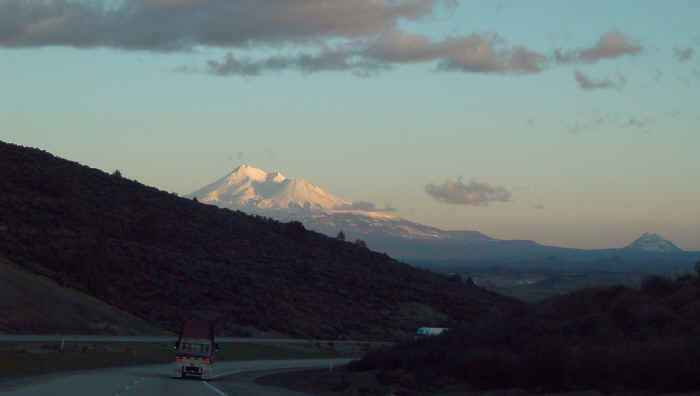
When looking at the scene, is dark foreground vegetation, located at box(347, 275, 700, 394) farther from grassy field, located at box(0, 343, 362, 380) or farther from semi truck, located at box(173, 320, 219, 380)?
grassy field, located at box(0, 343, 362, 380)

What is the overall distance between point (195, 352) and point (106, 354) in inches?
453

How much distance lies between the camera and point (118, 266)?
231 ft

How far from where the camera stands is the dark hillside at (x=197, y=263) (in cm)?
6744

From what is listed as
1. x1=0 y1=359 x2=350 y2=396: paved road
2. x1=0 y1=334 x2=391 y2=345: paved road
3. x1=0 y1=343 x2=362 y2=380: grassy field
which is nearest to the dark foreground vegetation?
x1=0 y1=359 x2=350 y2=396: paved road

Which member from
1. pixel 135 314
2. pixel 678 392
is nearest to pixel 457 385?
pixel 678 392

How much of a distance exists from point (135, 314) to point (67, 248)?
382 inches

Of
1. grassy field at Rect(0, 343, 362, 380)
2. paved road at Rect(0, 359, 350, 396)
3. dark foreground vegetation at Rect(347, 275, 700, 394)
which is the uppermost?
dark foreground vegetation at Rect(347, 275, 700, 394)

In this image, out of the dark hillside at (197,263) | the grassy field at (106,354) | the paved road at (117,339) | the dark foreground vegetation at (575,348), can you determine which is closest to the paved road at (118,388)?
the grassy field at (106,354)

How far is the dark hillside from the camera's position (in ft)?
221

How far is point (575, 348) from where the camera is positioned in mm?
24969

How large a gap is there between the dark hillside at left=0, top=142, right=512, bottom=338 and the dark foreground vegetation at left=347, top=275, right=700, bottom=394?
1333 inches

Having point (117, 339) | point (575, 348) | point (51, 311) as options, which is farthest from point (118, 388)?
point (51, 311)

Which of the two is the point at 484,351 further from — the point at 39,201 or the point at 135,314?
the point at 39,201

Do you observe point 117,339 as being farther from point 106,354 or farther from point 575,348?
point 575,348
